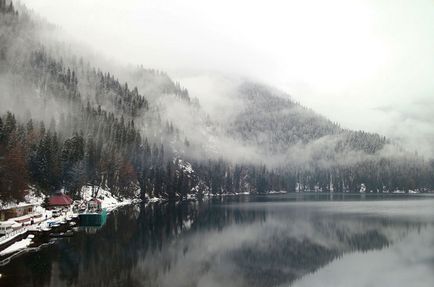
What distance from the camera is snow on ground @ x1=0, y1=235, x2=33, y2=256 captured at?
5671 cm

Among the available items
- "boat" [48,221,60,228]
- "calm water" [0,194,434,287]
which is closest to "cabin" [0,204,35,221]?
"boat" [48,221,60,228]

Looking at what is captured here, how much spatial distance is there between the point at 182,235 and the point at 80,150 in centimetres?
6638

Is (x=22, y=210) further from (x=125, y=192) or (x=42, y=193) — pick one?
(x=125, y=192)

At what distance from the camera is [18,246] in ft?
201

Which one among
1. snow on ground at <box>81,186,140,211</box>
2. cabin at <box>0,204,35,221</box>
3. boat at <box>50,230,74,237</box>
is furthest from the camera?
snow on ground at <box>81,186,140,211</box>

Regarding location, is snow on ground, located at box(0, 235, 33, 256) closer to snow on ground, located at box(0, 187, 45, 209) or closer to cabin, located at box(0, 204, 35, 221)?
cabin, located at box(0, 204, 35, 221)

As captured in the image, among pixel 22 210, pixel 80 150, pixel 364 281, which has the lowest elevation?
pixel 364 281

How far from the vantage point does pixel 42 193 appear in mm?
114125

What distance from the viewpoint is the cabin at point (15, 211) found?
7861 cm

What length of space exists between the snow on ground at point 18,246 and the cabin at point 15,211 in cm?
1242

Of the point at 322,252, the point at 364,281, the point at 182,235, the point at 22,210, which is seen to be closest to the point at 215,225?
the point at 182,235

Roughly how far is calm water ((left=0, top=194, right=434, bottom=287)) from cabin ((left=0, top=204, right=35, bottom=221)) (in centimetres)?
1443

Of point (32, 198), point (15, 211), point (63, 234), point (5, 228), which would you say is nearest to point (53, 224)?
point (63, 234)

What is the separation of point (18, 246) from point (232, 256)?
→ 3374 cm
